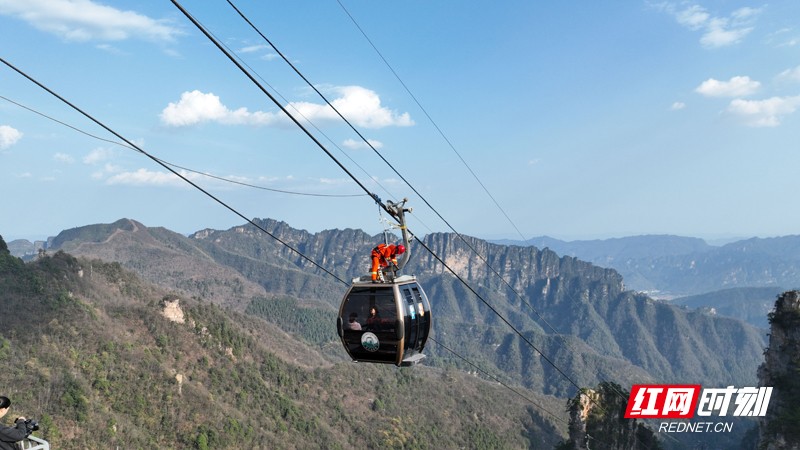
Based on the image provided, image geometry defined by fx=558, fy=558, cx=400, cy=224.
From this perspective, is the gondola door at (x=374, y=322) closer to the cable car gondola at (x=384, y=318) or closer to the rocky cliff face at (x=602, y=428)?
the cable car gondola at (x=384, y=318)

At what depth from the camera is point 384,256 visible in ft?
66.0

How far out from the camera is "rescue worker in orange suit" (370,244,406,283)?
1972cm

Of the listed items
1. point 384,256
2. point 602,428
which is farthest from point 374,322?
point 602,428

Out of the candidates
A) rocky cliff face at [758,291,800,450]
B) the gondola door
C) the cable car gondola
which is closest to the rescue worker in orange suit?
the cable car gondola

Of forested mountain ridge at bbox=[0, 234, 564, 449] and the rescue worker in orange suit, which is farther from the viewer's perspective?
forested mountain ridge at bbox=[0, 234, 564, 449]

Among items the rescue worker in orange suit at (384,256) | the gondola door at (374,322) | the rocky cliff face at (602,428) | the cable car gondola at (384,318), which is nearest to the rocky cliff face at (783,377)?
the rocky cliff face at (602,428)

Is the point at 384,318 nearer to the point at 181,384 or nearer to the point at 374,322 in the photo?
the point at 374,322

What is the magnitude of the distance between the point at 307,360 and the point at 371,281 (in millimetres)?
163112

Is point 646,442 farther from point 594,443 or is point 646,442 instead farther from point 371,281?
point 371,281

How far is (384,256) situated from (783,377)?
263ft

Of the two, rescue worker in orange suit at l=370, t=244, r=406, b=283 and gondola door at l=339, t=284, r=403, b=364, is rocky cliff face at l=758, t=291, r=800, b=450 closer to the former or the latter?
gondola door at l=339, t=284, r=403, b=364

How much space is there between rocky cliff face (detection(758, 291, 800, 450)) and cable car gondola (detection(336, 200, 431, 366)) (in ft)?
207

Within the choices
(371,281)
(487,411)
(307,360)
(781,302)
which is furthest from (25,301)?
(487,411)

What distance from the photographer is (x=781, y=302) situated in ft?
267
